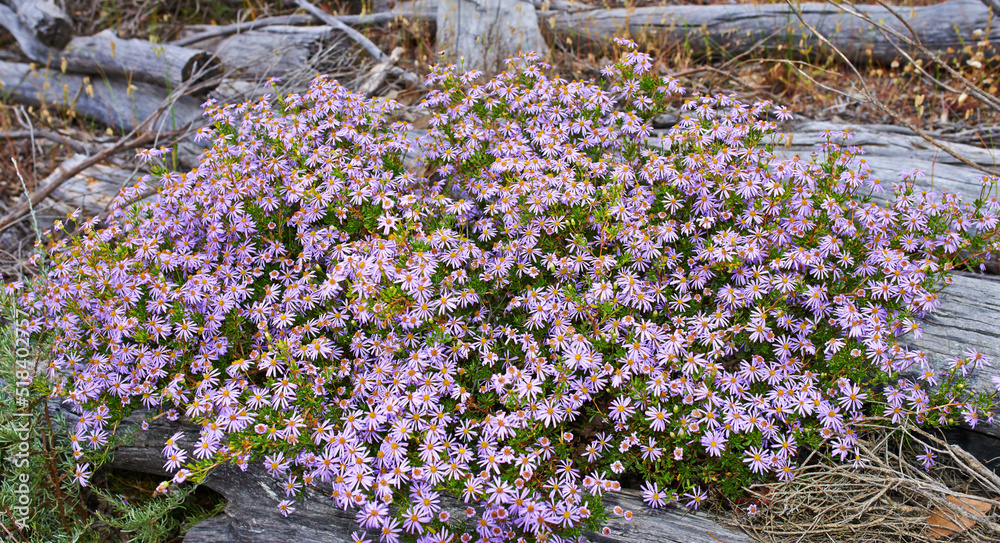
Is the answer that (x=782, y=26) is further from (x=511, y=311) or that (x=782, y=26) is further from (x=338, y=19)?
(x=511, y=311)

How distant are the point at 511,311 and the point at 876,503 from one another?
170 cm

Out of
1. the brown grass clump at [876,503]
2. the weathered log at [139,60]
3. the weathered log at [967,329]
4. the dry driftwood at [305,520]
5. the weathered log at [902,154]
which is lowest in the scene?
the dry driftwood at [305,520]

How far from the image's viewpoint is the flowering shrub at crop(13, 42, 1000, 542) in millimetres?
2447

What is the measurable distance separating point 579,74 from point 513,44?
677 millimetres

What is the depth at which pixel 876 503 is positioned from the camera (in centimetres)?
257

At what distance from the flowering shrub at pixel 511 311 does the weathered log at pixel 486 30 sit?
2238 millimetres

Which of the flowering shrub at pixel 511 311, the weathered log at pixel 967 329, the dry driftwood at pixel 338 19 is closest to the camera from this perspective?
the flowering shrub at pixel 511 311

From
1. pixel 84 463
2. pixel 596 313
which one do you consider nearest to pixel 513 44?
pixel 596 313

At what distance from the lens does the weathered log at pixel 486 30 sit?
5477mm

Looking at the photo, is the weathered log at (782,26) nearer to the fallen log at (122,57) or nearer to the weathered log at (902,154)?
the weathered log at (902,154)

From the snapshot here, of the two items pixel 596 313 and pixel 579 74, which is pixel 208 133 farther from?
pixel 579 74

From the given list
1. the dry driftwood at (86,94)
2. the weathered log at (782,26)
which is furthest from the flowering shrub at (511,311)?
the dry driftwood at (86,94)

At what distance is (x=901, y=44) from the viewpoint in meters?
5.30

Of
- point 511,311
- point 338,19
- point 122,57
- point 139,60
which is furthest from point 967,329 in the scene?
point 122,57
